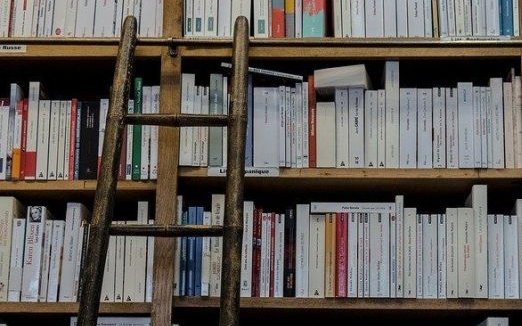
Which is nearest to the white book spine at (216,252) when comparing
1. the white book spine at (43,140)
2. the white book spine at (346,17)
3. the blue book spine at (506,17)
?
the white book spine at (43,140)

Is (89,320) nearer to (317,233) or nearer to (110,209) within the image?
(110,209)

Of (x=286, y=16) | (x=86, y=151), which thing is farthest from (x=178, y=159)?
(x=286, y=16)

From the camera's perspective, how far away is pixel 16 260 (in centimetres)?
263

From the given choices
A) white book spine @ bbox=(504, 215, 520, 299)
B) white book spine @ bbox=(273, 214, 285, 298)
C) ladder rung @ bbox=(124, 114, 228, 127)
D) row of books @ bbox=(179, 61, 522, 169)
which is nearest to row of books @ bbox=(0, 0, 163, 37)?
row of books @ bbox=(179, 61, 522, 169)

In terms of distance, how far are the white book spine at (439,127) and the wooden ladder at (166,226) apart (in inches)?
21.3

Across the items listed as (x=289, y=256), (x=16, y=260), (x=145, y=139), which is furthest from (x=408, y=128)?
(x=16, y=260)

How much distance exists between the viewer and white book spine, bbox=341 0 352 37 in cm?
274

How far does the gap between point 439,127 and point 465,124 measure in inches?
2.6

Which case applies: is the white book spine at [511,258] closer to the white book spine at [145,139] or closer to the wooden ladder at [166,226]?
the wooden ladder at [166,226]

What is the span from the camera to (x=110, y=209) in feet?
7.67

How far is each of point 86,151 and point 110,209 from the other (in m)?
0.41

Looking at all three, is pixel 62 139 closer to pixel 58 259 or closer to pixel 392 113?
pixel 58 259

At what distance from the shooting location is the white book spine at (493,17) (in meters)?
2.72

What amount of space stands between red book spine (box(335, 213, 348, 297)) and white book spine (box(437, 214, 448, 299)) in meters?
0.23
